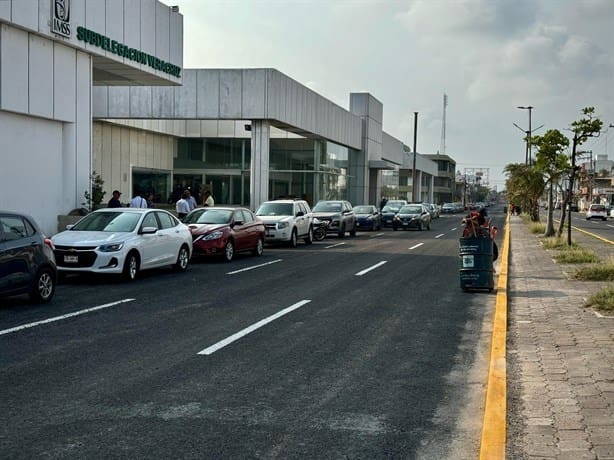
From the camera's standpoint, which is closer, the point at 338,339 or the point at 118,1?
the point at 338,339

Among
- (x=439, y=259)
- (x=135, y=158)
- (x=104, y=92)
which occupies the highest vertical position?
Result: (x=104, y=92)

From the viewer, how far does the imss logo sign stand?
20.9 metres

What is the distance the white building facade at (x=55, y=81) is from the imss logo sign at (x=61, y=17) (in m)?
0.03

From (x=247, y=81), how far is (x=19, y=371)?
30.7 m

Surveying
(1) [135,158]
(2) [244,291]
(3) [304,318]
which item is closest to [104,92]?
(1) [135,158]

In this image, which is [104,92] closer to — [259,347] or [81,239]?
[81,239]

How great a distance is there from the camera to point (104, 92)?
39156 mm

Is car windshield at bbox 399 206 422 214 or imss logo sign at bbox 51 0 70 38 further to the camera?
car windshield at bbox 399 206 422 214

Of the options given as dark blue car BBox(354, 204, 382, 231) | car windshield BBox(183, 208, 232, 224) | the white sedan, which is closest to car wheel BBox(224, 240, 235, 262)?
car windshield BBox(183, 208, 232, 224)

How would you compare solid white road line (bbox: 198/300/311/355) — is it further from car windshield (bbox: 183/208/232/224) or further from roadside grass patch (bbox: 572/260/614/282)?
car windshield (bbox: 183/208/232/224)

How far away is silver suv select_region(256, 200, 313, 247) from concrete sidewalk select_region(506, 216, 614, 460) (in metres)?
14.2

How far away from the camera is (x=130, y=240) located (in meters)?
15.8

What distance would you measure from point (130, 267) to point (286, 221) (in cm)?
1198

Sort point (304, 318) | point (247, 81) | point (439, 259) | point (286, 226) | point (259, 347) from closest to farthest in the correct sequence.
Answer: point (259, 347) → point (304, 318) → point (439, 259) → point (286, 226) → point (247, 81)
